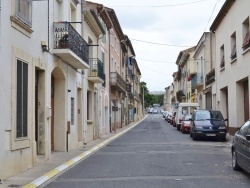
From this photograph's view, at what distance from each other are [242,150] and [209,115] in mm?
14827

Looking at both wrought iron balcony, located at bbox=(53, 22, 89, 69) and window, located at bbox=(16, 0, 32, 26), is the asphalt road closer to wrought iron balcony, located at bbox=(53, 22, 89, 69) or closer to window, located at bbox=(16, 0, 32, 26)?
wrought iron balcony, located at bbox=(53, 22, 89, 69)

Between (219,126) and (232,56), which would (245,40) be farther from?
(219,126)

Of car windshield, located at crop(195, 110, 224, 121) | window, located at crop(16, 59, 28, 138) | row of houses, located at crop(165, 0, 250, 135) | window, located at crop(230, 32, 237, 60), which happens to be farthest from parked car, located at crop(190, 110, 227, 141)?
window, located at crop(16, 59, 28, 138)

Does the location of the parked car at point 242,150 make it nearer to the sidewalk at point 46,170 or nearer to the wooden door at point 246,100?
the sidewalk at point 46,170

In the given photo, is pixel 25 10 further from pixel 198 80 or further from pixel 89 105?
pixel 198 80

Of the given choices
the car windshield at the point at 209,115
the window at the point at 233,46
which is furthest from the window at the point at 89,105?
the window at the point at 233,46

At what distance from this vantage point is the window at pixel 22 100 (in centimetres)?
1077

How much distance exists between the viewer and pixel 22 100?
11109mm

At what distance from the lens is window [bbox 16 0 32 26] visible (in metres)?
10.8

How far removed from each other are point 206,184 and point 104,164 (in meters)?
4.56

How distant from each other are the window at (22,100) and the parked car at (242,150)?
5.60m

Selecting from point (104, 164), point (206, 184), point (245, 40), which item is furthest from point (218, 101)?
point (206, 184)

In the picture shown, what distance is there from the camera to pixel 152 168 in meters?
11.9

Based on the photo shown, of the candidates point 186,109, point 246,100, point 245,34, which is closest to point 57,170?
point 245,34
